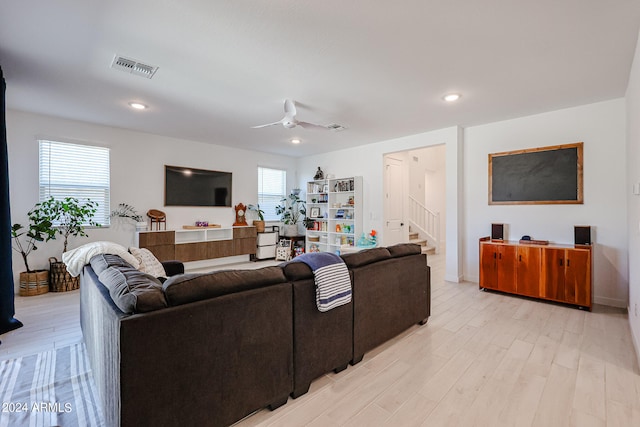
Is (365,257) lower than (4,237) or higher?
lower

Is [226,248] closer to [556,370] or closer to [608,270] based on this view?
[556,370]

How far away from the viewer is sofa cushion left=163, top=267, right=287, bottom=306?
142 cm

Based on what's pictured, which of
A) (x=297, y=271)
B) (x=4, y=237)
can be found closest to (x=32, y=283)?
(x=4, y=237)

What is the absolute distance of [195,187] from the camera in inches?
230

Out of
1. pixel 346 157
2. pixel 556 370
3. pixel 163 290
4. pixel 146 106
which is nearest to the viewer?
pixel 163 290

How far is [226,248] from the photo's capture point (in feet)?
19.8

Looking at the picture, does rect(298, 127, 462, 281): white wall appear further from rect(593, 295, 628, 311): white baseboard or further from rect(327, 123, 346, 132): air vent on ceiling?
rect(593, 295, 628, 311): white baseboard

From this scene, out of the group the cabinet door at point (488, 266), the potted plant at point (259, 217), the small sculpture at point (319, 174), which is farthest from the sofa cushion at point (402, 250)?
the potted plant at point (259, 217)

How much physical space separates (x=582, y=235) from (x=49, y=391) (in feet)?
17.9

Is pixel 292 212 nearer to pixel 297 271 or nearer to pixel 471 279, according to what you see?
pixel 471 279

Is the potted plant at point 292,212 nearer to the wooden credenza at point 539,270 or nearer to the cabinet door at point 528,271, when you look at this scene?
the wooden credenza at point 539,270

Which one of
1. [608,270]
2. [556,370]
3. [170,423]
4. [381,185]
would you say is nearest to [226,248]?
[381,185]

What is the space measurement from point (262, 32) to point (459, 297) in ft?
12.7

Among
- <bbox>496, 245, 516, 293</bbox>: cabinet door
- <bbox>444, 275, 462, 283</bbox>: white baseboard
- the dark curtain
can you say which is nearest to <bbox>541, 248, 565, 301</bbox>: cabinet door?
<bbox>496, 245, 516, 293</bbox>: cabinet door
